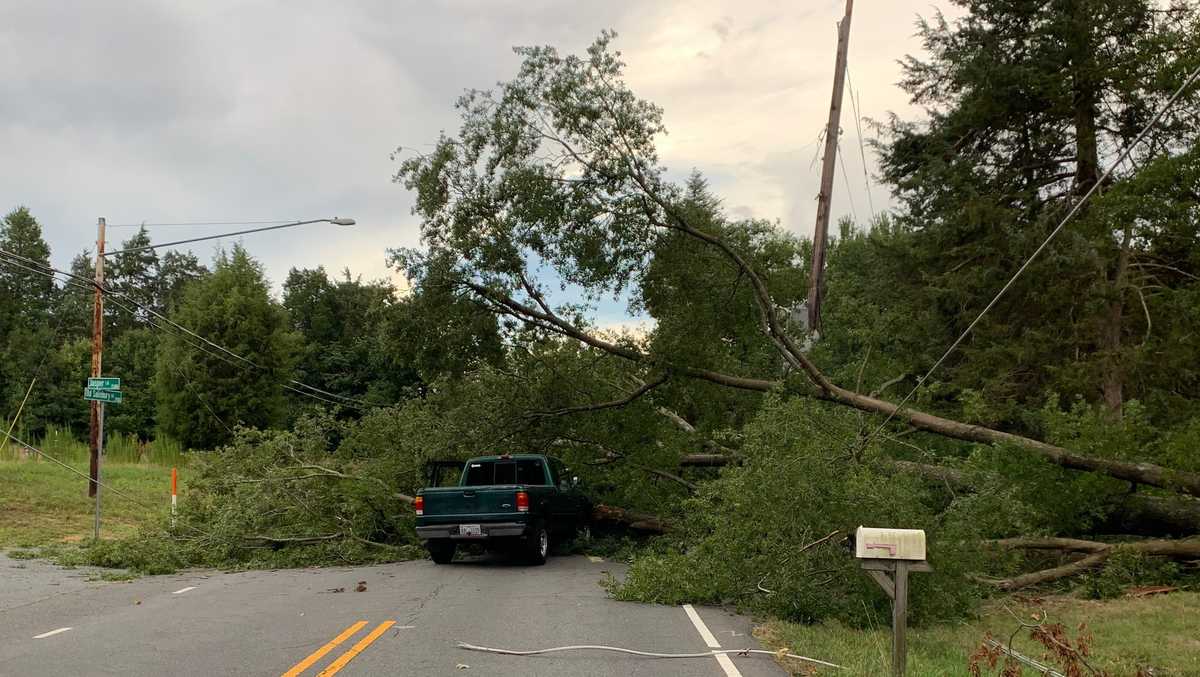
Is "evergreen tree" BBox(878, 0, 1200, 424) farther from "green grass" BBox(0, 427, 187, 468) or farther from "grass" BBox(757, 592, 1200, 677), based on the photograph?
"green grass" BBox(0, 427, 187, 468)

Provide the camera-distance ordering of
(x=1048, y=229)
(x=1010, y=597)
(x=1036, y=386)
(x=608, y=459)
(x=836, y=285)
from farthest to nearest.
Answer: (x=836, y=285)
(x=1036, y=386)
(x=1048, y=229)
(x=608, y=459)
(x=1010, y=597)

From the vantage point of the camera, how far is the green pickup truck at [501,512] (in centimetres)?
1418

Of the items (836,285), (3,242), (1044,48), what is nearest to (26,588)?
(1044,48)

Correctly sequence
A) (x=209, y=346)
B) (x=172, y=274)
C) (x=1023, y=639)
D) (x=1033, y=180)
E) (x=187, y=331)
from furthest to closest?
1. (x=172, y=274)
2. (x=209, y=346)
3. (x=1033, y=180)
4. (x=187, y=331)
5. (x=1023, y=639)

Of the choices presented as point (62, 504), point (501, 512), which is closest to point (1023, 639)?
point (501, 512)

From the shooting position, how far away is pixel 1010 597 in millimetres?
11234

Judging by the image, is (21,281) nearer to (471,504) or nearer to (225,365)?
(225,365)

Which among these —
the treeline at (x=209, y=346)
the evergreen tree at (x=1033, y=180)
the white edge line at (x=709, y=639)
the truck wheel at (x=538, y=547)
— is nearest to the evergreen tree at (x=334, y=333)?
the treeline at (x=209, y=346)

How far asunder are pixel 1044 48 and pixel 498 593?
20.3 metres

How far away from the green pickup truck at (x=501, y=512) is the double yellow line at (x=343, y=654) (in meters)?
5.09

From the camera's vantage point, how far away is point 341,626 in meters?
8.88

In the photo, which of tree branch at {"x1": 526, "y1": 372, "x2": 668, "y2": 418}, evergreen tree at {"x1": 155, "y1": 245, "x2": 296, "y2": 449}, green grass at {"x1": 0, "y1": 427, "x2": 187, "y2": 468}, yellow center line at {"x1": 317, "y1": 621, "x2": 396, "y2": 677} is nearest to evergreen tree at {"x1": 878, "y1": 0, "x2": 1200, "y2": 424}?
tree branch at {"x1": 526, "y1": 372, "x2": 668, "y2": 418}

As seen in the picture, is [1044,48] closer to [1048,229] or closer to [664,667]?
[1048,229]

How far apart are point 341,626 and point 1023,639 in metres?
6.27
